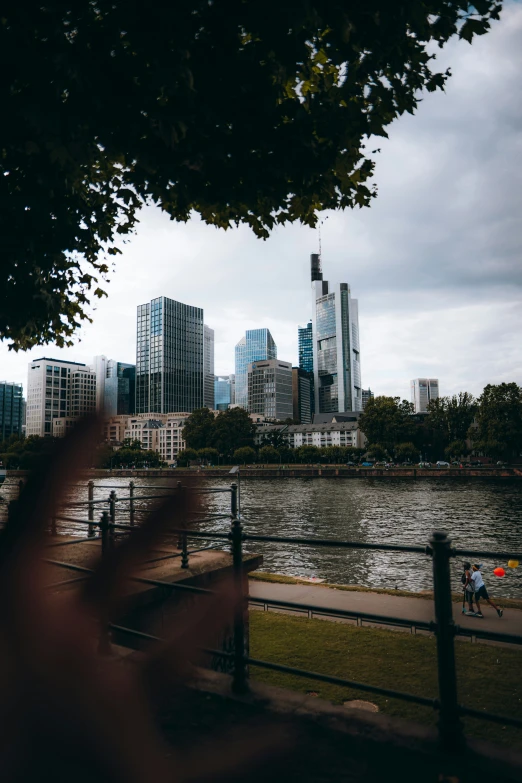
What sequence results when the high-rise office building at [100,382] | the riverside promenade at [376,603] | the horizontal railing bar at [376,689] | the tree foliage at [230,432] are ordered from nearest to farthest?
the high-rise office building at [100,382] < the horizontal railing bar at [376,689] < the riverside promenade at [376,603] < the tree foliage at [230,432]

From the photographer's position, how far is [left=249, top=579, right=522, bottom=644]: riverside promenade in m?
11.9

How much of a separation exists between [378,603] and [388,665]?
430cm

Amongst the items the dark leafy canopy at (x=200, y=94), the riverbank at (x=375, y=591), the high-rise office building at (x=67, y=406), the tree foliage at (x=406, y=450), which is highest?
the dark leafy canopy at (x=200, y=94)

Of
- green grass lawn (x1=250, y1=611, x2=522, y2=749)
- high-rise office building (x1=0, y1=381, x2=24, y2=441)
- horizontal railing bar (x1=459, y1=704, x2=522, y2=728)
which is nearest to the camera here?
high-rise office building (x1=0, y1=381, x2=24, y2=441)

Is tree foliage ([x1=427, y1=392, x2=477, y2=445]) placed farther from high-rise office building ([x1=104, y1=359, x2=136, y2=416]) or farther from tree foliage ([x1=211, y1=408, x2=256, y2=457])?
high-rise office building ([x1=104, y1=359, x2=136, y2=416])

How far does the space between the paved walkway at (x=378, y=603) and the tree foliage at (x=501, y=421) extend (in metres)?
89.2

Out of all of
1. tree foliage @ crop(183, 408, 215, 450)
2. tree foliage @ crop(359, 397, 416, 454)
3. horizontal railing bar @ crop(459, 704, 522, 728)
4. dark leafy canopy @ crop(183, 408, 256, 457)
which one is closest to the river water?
horizontal railing bar @ crop(459, 704, 522, 728)

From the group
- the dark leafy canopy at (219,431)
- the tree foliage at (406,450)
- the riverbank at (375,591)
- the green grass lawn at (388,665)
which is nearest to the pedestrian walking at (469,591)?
the riverbank at (375,591)

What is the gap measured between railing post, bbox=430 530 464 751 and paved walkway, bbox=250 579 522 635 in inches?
348

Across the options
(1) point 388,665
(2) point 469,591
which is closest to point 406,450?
(2) point 469,591

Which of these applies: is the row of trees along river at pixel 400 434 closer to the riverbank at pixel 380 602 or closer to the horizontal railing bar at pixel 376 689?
the riverbank at pixel 380 602

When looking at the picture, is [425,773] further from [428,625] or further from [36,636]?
[36,636]

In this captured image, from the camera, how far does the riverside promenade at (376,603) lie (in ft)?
38.9

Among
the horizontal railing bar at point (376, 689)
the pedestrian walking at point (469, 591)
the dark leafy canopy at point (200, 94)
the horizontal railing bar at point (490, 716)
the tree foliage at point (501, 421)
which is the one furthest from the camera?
the tree foliage at point (501, 421)
